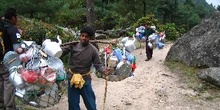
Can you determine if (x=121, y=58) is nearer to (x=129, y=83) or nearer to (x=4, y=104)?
(x=4, y=104)

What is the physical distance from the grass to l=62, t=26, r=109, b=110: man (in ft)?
15.3

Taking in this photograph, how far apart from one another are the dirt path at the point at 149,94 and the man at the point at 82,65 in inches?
80.2

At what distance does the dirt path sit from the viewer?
361 inches

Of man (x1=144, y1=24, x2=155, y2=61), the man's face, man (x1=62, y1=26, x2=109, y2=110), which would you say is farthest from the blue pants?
man (x1=144, y1=24, x2=155, y2=61)

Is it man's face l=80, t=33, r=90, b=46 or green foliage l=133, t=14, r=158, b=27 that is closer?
man's face l=80, t=33, r=90, b=46

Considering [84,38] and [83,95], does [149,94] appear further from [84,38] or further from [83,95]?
[84,38]

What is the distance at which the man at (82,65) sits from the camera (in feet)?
19.8

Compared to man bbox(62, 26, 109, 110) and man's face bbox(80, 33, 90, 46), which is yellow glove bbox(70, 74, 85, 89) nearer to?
man bbox(62, 26, 109, 110)

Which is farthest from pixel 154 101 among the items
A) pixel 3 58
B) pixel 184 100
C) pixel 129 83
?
pixel 3 58

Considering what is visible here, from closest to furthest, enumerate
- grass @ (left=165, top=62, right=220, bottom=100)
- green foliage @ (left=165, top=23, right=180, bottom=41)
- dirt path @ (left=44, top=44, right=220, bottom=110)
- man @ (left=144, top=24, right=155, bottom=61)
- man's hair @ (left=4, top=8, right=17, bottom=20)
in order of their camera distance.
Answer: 1. man's hair @ (left=4, top=8, right=17, bottom=20)
2. dirt path @ (left=44, top=44, right=220, bottom=110)
3. grass @ (left=165, top=62, right=220, bottom=100)
4. man @ (left=144, top=24, right=155, bottom=61)
5. green foliage @ (left=165, top=23, right=180, bottom=41)

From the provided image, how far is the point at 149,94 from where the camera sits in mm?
10148

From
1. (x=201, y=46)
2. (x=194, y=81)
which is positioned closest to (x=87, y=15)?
(x=201, y=46)

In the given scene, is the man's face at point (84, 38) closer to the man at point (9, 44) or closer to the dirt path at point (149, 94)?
the man at point (9, 44)

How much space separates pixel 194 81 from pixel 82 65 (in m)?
6.01
